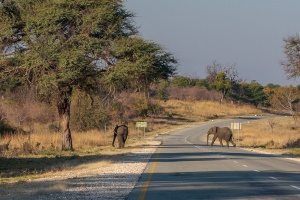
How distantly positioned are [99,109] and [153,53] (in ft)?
84.6

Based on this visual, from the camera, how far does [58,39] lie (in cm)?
3591

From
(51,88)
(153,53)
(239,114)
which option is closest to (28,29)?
(51,88)

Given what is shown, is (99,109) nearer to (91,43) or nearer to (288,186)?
(91,43)

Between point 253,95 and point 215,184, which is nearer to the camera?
point 215,184

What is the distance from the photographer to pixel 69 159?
31062 mm

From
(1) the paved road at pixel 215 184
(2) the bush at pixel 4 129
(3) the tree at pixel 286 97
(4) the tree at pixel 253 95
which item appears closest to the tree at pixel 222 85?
(4) the tree at pixel 253 95

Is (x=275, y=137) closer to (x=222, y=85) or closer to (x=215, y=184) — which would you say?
(x=215, y=184)

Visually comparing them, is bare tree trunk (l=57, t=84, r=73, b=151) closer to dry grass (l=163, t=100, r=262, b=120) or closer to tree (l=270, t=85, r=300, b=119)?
tree (l=270, t=85, r=300, b=119)

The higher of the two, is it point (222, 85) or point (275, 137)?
point (222, 85)

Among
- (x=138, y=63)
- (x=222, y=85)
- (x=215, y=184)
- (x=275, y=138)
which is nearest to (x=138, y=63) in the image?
(x=138, y=63)

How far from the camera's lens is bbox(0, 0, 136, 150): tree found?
3462 centimetres

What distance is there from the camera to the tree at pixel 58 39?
1363 inches

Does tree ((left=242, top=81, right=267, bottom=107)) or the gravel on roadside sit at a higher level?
tree ((left=242, top=81, right=267, bottom=107))

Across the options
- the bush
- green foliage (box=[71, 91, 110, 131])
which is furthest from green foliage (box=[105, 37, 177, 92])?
green foliage (box=[71, 91, 110, 131])
